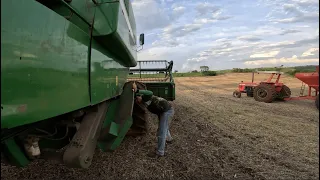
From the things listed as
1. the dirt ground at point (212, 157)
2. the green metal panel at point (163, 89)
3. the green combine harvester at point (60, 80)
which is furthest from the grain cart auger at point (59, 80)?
the green metal panel at point (163, 89)

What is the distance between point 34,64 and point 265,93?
13143 mm

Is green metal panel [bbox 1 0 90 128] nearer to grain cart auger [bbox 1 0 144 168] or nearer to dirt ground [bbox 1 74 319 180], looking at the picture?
grain cart auger [bbox 1 0 144 168]

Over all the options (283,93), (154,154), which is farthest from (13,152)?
(283,93)

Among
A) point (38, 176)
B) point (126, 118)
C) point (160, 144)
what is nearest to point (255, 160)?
point (160, 144)

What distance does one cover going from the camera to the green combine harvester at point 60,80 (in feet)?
5.55

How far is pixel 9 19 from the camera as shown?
1636 mm

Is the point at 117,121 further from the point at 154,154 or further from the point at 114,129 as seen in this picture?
the point at 154,154

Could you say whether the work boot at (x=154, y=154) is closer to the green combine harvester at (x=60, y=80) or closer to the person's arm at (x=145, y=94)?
the person's arm at (x=145, y=94)

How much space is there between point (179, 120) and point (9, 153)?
637 cm

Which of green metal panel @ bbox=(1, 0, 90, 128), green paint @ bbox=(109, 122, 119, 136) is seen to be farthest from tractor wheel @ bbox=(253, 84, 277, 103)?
green metal panel @ bbox=(1, 0, 90, 128)

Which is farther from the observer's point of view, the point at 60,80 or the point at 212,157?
the point at 212,157

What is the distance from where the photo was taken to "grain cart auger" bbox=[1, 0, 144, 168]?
169cm

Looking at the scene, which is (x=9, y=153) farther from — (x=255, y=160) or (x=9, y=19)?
(x=255, y=160)

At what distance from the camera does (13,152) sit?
2426mm
